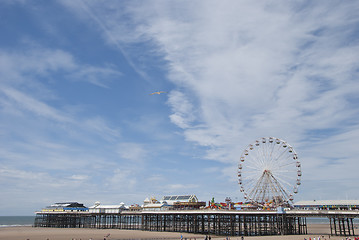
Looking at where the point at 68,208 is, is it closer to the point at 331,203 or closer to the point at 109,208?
the point at 109,208

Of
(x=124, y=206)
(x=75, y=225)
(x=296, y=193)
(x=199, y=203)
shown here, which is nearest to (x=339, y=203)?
(x=296, y=193)

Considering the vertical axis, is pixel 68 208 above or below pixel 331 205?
below

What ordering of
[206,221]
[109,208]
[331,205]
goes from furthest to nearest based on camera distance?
[109,208]
[206,221]
[331,205]

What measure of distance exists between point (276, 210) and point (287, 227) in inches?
154

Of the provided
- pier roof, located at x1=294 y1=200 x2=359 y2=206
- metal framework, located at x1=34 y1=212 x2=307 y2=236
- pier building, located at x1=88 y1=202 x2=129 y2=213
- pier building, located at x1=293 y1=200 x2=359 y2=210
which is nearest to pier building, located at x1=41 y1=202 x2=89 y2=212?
Result: metal framework, located at x1=34 y1=212 x2=307 y2=236

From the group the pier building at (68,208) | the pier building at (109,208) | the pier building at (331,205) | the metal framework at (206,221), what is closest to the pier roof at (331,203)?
the pier building at (331,205)

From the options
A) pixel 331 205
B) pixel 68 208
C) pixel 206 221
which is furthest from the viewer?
pixel 68 208

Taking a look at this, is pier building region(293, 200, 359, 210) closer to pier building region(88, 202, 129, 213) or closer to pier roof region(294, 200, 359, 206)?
pier roof region(294, 200, 359, 206)

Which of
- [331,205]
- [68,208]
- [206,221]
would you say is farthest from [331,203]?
[68,208]

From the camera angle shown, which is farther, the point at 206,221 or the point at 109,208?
the point at 109,208

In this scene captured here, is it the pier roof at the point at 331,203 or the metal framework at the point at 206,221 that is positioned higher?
the pier roof at the point at 331,203

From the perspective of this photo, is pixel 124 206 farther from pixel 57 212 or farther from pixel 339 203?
pixel 339 203

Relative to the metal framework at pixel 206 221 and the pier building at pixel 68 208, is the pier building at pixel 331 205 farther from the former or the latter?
the pier building at pixel 68 208

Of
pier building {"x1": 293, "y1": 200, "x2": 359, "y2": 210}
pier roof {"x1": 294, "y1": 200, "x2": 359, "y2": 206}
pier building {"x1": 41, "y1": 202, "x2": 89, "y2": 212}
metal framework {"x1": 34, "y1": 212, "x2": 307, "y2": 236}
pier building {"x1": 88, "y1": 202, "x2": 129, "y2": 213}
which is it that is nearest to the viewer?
pier roof {"x1": 294, "y1": 200, "x2": 359, "y2": 206}
